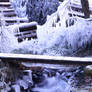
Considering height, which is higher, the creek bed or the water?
the water

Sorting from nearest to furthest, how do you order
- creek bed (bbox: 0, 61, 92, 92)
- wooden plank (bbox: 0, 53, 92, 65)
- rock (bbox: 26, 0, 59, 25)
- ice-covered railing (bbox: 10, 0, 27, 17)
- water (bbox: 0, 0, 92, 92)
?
wooden plank (bbox: 0, 53, 92, 65) < creek bed (bbox: 0, 61, 92, 92) < water (bbox: 0, 0, 92, 92) < rock (bbox: 26, 0, 59, 25) < ice-covered railing (bbox: 10, 0, 27, 17)

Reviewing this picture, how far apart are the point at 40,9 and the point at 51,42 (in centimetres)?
47

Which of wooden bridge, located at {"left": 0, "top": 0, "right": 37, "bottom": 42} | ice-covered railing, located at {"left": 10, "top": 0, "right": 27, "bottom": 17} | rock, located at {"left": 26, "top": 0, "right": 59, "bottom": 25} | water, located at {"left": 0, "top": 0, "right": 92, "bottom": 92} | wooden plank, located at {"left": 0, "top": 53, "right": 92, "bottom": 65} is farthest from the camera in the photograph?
ice-covered railing, located at {"left": 10, "top": 0, "right": 27, "bottom": 17}

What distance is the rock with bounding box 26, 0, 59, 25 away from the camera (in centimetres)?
291

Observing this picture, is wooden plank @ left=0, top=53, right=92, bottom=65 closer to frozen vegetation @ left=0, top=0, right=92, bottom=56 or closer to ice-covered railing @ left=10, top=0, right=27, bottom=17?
frozen vegetation @ left=0, top=0, right=92, bottom=56

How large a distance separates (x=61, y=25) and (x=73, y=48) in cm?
30

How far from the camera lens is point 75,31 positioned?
8.77 ft

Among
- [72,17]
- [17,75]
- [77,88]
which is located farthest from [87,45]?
[17,75]

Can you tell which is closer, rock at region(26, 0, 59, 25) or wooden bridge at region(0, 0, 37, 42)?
wooden bridge at region(0, 0, 37, 42)

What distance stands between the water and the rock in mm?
209

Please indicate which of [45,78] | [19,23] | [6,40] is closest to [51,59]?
[45,78]

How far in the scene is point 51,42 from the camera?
271 cm

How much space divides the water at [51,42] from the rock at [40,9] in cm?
21

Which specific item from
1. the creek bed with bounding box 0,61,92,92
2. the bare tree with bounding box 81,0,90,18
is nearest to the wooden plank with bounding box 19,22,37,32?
the creek bed with bounding box 0,61,92,92
